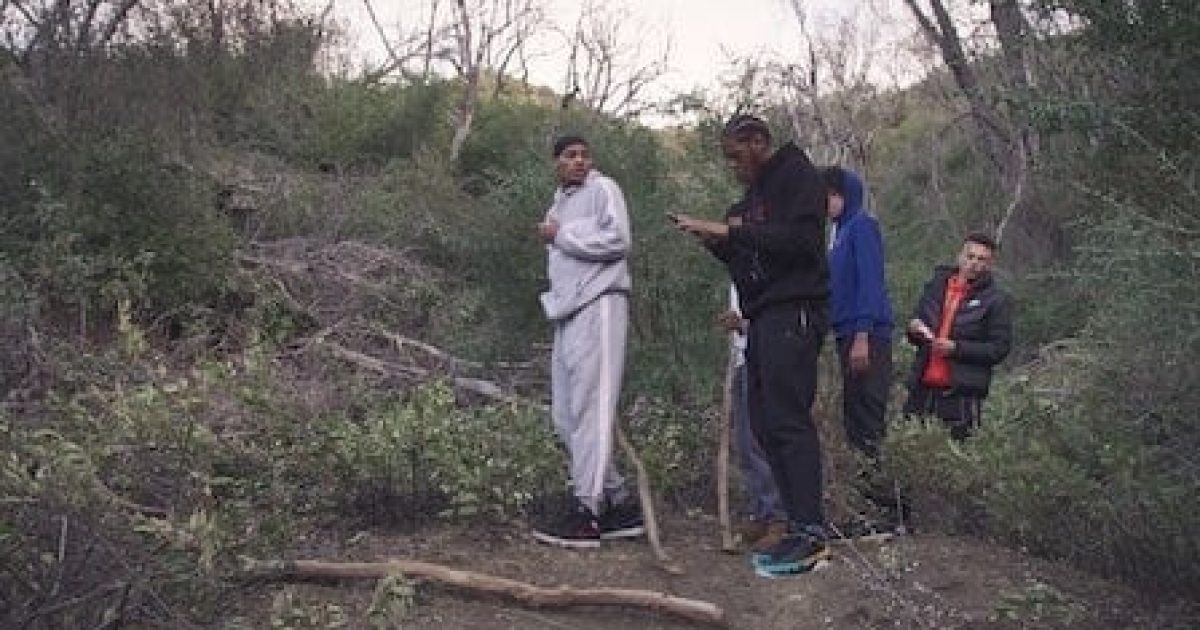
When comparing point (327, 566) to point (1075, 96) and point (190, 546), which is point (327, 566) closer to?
point (190, 546)

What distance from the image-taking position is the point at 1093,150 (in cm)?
543

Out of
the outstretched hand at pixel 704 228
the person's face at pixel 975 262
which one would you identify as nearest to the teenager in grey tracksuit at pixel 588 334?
the outstretched hand at pixel 704 228

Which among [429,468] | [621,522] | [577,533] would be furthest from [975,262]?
[429,468]

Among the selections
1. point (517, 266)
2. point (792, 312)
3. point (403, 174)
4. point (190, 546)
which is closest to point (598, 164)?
point (517, 266)

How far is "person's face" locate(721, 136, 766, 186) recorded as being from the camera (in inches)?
222

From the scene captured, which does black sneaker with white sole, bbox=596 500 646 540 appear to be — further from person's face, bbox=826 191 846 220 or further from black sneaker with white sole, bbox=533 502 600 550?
person's face, bbox=826 191 846 220

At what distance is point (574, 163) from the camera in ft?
20.1

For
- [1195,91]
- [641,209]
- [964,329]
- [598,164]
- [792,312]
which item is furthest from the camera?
[598,164]

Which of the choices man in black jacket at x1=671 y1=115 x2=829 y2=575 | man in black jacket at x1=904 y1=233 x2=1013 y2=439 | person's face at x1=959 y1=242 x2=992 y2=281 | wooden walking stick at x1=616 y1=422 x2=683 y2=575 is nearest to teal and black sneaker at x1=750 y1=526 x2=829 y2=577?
man in black jacket at x1=671 y1=115 x2=829 y2=575

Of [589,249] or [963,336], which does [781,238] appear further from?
[963,336]

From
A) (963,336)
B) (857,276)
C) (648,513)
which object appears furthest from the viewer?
(963,336)

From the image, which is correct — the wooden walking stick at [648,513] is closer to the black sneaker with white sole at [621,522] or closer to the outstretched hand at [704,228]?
the black sneaker with white sole at [621,522]

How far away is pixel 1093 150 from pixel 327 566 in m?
3.29

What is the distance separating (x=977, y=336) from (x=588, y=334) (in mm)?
2001
